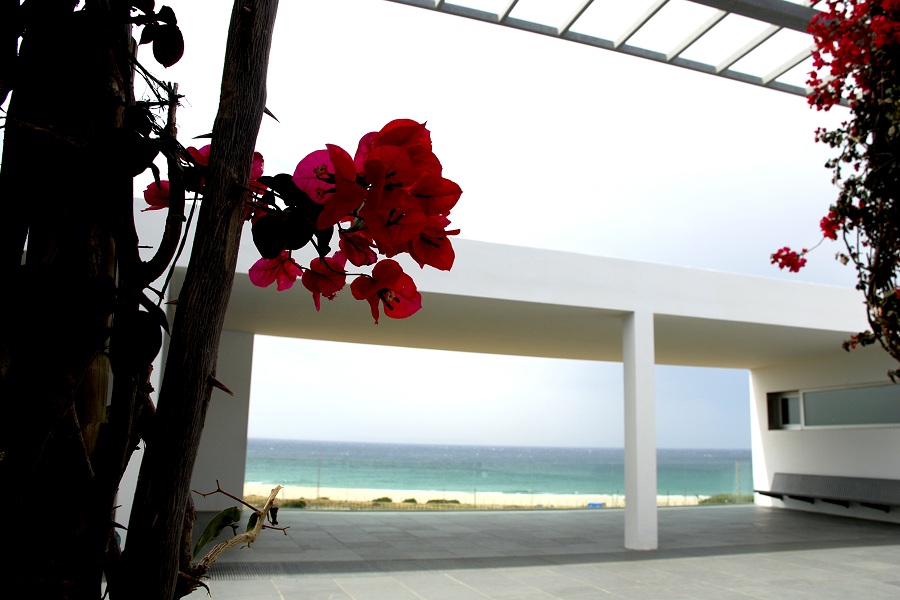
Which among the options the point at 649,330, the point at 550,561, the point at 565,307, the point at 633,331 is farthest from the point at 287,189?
the point at 649,330

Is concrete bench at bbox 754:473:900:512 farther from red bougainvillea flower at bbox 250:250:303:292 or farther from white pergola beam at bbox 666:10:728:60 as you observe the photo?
red bougainvillea flower at bbox 250:250:303:292

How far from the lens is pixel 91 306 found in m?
0.49

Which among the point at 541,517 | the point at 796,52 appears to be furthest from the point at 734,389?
the point at 796,52

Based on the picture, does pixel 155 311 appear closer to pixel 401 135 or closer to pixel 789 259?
pixel 401 135

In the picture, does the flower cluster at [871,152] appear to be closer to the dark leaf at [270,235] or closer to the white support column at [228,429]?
the dark leaf at [270,235]

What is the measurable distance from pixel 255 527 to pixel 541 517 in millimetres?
10617

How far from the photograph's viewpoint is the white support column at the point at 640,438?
296 inches

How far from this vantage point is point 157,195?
67 cm

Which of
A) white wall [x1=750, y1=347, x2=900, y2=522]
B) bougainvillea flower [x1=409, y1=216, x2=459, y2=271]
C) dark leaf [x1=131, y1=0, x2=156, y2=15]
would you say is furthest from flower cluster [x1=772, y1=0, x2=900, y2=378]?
white wall [x1=750, y1=347, x2=900, y2=522]

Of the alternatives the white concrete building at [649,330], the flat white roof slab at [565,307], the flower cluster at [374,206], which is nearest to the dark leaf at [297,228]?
the flower cluster at [374,206]

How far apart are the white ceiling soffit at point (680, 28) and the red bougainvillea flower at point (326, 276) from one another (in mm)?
4169

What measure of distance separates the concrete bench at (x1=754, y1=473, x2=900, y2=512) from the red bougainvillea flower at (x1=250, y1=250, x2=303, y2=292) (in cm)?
1154

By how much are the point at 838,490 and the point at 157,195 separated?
12416mm

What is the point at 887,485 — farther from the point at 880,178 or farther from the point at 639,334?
the point at 880,178
